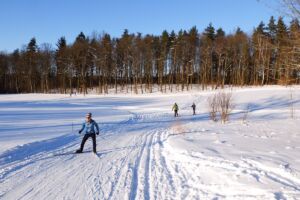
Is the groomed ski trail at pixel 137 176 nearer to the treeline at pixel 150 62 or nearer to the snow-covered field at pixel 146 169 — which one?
the snow-covered field at pixel 146 169

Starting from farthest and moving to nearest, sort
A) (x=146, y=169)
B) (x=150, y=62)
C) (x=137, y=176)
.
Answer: (x=150, y=62) < (x=146, y=169) < (x=137, y=176)

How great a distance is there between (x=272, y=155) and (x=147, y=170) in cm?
437

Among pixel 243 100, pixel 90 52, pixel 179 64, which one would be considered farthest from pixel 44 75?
pixel 243 100

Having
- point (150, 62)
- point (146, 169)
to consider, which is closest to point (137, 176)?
point (146, 169)

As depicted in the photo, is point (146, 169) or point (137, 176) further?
point (146, 169)

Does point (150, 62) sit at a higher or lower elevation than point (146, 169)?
higher

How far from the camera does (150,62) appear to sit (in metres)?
69.8

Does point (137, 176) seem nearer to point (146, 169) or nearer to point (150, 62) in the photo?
point (146, 169)

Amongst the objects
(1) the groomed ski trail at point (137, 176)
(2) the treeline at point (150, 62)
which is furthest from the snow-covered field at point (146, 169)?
(2) the treeline at point (150, 62)

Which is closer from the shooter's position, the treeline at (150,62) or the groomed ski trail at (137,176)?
the groomed ski trail at (137,176)

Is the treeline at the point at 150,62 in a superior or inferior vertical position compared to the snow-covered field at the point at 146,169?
superior

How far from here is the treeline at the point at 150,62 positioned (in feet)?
217

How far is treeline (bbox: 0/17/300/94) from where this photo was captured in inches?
→ 2601

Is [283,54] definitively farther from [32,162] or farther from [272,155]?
[32,162]
